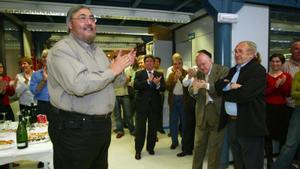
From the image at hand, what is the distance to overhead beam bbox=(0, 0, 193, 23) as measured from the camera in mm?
3887

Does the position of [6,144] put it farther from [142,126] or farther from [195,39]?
[195,39]

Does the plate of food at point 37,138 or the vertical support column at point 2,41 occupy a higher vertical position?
the vertical support column at point 2,41

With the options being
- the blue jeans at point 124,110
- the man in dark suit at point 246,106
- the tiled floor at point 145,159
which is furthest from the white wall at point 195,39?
the man in dark suit at point 246,106

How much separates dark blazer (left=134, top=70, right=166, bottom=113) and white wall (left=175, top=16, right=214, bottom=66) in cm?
182

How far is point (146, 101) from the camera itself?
11.5ft

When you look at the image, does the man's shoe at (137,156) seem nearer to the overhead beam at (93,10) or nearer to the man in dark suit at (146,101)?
the man in dark suit at (146,101)

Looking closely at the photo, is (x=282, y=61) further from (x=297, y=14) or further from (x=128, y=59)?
(x=128, y=59)

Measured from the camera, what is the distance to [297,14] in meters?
3.83

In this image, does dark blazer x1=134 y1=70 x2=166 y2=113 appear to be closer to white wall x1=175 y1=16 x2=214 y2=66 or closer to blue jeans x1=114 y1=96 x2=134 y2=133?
blue jeans x1=114 y1=96 x2=134 y2=133

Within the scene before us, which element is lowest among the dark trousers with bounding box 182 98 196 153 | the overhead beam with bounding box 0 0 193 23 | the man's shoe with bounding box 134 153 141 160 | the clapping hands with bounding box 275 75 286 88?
the man's shoe with bounding box 134 153 141 160

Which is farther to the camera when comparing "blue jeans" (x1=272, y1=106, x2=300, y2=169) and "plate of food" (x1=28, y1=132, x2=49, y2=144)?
"blue jeans" (x1=272, y1=106, x2=300, y2=169)

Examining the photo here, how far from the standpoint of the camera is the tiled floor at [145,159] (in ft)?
10.6

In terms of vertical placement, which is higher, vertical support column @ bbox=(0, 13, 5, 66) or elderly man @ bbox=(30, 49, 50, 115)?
vertical support column @ bbox=(0, 13, 5, 66)

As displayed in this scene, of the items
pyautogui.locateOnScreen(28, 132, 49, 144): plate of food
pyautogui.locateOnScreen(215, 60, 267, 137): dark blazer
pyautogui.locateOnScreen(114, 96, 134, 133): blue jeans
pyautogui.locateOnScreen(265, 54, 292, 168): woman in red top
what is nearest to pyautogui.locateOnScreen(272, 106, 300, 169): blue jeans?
pyautogui.locateOnScreen(265, 54, 292, 168): woman in red top
